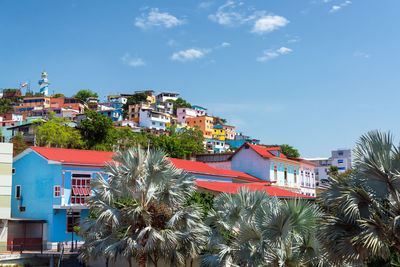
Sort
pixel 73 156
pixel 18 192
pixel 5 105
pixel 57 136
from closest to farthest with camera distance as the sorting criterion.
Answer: pixel 73 156 → pixel 18 192 → pixel 57 136 → pixel 5 105

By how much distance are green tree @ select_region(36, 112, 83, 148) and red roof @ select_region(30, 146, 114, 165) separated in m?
33.2

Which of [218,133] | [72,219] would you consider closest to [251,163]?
[72,219]

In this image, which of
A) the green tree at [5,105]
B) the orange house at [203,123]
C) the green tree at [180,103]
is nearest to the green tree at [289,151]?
the orange house at [203,123]

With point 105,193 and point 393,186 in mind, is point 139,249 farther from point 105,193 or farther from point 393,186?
point 393,186

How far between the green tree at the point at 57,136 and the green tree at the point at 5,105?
296 feet

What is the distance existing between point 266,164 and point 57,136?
115 ft

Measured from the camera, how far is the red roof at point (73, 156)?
33.7 meters

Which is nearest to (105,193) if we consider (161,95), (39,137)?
(39,137)

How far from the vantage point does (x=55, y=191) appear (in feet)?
108

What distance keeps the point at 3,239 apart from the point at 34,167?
5.93 metres

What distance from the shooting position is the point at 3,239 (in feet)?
104

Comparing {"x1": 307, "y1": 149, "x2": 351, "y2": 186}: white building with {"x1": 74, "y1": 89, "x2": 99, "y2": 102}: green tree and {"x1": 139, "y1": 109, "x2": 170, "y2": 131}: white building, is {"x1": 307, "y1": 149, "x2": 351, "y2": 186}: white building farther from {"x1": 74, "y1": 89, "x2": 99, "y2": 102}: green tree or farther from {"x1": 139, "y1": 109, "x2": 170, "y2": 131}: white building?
{"x1": 74, "y1": 89, "x2": 99, "y2": 102}: green tree

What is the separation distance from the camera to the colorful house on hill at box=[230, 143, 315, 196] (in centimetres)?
5459

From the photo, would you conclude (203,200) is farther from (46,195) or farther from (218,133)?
(218,133)
